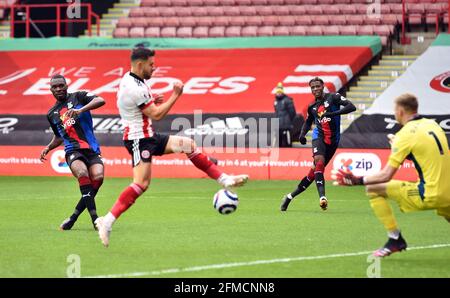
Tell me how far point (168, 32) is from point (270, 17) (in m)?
3.75

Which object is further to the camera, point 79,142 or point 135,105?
point 79,142

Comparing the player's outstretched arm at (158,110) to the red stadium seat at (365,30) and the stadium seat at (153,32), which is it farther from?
the stadium seat at (153,32)

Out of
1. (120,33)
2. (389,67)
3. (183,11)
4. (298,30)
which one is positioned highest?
(183,11)

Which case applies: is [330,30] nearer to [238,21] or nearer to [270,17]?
[270,17]

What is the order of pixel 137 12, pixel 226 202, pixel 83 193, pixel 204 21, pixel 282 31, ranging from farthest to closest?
pixel 137 12, pixel 204 21, pixel 282 31, pixel 83 193, pixel 226 202

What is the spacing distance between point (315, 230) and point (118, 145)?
15464mm

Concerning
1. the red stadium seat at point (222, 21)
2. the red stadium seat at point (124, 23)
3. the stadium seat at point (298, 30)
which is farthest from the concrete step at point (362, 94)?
the red stadium seat at point (124, 23)

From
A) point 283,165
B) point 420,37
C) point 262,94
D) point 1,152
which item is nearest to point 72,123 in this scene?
point 283,165

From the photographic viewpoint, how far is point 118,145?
29.2 meters

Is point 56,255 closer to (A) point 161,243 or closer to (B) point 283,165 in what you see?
(A) point 161,243

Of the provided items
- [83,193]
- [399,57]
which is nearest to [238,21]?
[399,57]

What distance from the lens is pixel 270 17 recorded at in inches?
1448

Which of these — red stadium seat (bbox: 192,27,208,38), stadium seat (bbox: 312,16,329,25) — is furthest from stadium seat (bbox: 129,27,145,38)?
stadium seat (bbox: 312,16,329,25)
